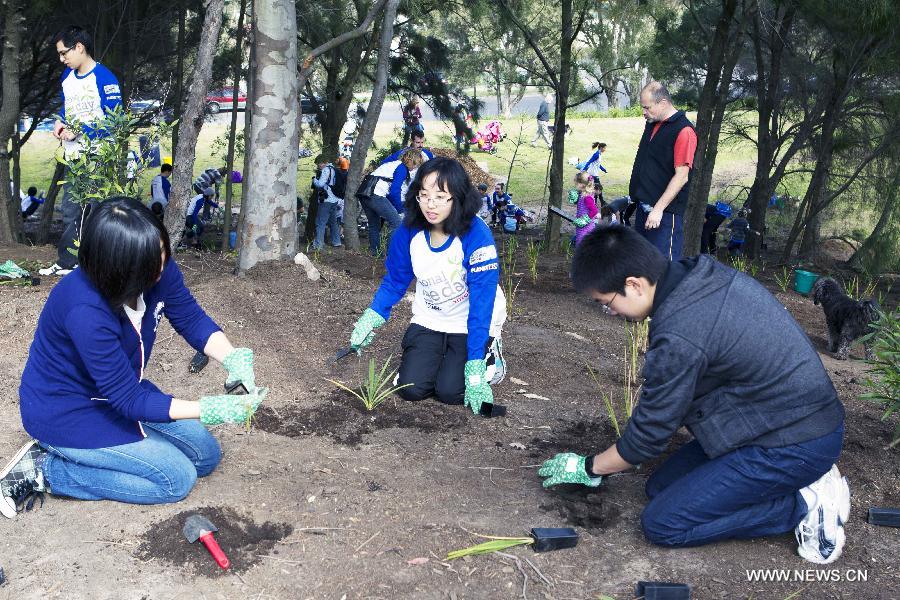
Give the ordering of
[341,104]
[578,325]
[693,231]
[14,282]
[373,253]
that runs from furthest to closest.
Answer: [341,104], [693,231], [373,253], [578,325], [14,282]

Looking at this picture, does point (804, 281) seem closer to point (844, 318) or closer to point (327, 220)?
point (844, 318)

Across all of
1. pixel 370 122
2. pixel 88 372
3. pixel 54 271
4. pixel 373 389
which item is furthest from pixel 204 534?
pixel 370 122

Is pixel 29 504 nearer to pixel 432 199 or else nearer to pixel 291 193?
pixel 432 199

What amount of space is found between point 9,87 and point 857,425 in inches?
277

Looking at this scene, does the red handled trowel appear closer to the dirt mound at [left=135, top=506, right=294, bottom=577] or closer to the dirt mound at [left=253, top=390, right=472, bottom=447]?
the dirt mound at [left=135, top=506, right=294, bottom=577]

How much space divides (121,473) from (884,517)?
282 cm

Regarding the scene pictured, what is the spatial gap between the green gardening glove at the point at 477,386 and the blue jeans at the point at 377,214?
14.8 feet

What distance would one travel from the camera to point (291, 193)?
5734mm

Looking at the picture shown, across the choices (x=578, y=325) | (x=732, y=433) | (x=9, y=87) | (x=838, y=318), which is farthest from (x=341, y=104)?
(x=732, y=433)

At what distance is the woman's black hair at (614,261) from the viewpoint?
8.60 ft

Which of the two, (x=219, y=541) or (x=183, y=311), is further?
(x=183, y=311)

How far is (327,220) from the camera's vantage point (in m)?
10.6

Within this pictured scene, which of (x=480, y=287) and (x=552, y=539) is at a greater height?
(x=480, y=287)

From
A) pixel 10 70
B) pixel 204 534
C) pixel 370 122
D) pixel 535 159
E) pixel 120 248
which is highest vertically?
pixel 10 70
